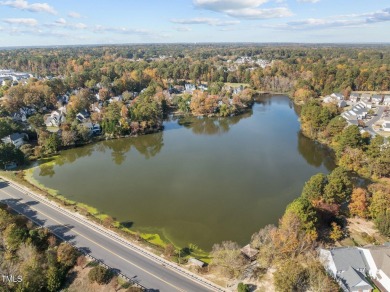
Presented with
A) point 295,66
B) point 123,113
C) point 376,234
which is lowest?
point 376,234

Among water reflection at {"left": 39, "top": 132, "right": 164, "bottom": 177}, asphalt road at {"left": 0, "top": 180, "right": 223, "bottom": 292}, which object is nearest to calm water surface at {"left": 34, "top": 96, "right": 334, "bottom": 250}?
water reflection at {"left": 39, "top": 132, "right": 164, "bottom": 177}

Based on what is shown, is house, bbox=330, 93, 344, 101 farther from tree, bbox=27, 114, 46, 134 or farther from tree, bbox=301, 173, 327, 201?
tree, bbox=27, 114, 46, 134

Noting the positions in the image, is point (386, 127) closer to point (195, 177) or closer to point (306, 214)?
point (195, 177)

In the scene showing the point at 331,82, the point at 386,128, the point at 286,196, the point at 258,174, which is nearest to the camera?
the point at 286,196

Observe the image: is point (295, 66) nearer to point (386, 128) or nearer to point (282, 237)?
point (386, 128)

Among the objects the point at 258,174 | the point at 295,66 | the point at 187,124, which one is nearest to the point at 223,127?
the point at 187,124

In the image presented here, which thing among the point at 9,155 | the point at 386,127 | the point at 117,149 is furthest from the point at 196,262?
the point at 386,127

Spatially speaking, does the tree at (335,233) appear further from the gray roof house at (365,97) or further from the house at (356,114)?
the gray roof house at (365,97)
